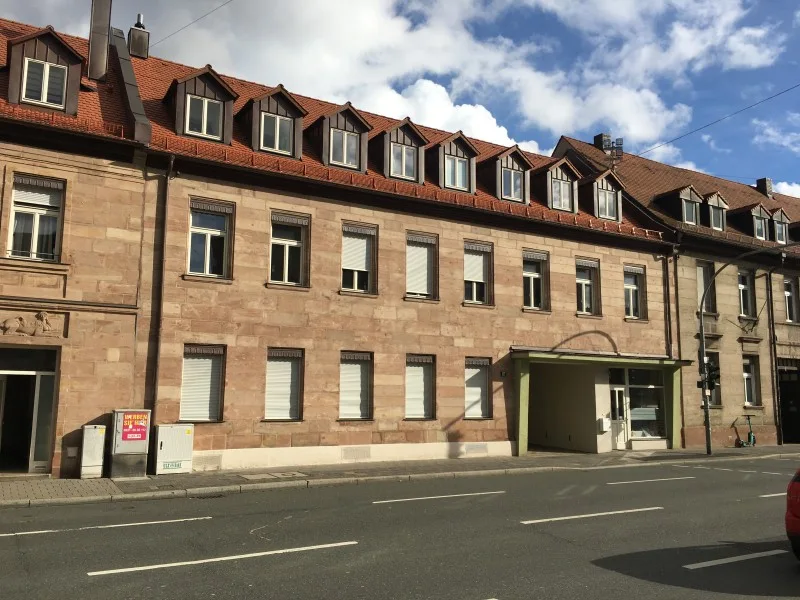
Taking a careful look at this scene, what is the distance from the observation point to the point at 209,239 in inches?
711

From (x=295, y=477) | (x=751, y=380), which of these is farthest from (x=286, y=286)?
(x=751, y=380)

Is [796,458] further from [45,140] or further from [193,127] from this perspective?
[45,140]

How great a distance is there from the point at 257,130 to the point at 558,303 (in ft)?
37.3

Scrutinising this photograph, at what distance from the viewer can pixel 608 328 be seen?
80.3 feet

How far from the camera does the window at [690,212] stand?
91.1 ft

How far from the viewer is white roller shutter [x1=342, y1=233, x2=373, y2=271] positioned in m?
20.0

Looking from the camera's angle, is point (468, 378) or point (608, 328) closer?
point (468, 378)

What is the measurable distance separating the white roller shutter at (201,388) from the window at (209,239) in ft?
7.49

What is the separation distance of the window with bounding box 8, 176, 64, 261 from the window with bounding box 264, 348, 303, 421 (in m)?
5.90

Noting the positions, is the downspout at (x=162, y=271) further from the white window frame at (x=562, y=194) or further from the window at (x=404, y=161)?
the white window frame at (x=562, y=194)

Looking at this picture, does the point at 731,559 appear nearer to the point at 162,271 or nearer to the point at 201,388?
the point at 201,388

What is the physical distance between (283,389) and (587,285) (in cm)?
1204

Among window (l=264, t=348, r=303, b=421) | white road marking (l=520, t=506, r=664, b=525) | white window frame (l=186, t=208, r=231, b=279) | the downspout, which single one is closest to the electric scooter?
white road marking (l=520, t=506, r=664, b=525)

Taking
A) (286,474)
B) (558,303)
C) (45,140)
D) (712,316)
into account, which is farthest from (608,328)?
(45,140)
